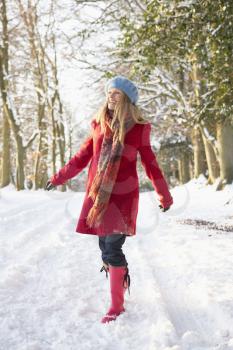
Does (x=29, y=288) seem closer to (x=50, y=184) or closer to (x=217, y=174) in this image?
(x=50, y=184)

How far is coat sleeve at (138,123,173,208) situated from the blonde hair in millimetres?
123

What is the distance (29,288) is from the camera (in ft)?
13.3

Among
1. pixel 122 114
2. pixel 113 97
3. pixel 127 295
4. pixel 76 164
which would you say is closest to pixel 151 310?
pixel 127 295

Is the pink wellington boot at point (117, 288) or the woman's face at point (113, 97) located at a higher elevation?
the woman's face at point (113, 97)

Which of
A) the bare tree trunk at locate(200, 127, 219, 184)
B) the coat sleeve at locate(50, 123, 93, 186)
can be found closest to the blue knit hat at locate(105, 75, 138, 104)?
the coat sleeve at locate(50, 123, 93, 186)

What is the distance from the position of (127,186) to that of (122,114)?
0.60 m

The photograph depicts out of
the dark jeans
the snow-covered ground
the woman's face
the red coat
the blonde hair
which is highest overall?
the woman's face

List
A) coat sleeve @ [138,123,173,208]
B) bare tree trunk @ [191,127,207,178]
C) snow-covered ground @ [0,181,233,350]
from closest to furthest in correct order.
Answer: snow-covered ground @ [0,181,233,350]
coat sleeve @ [138,123,173,208]
bare tree trunk @ [191,127,207,178]

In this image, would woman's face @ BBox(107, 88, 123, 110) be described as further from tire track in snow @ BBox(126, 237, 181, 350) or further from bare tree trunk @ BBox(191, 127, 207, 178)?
bare tree trunk @ BBox(191, 127, 207, 178)

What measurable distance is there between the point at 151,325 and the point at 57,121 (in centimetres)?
2474

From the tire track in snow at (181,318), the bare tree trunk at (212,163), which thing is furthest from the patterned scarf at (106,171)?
the bare tree trunk at (212,163)

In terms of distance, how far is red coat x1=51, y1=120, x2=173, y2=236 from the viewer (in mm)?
3590

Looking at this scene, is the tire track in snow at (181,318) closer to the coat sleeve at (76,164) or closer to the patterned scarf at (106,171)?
the patterned scarf at (106,171)

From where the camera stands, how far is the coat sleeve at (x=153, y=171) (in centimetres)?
371
